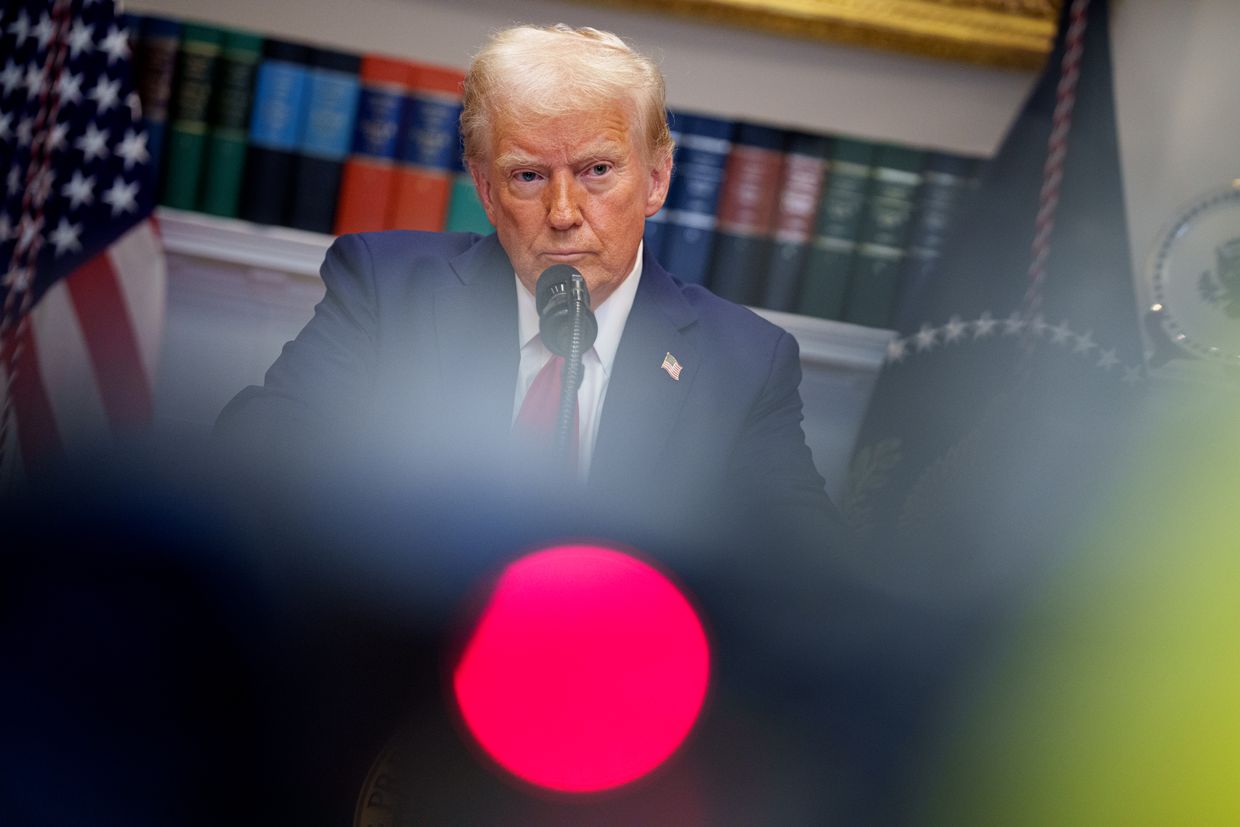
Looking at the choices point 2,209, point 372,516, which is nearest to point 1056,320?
point 372,516

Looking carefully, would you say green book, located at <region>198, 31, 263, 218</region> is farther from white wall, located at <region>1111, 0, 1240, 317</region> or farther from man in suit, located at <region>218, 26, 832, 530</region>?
white wall, located at <region>1111, 0, 1240, 317</region>

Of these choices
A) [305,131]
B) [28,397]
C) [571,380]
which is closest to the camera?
[571,380]

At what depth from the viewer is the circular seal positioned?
1.50 meters

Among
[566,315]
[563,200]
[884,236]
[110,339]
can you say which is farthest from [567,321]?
[110,339]

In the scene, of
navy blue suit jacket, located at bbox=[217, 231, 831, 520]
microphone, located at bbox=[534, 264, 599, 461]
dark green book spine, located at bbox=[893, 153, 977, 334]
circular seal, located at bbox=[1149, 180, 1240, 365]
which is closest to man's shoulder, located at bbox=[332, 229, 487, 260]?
navy blue suit jacket, located at bbox=[217, 231, 831, 520]

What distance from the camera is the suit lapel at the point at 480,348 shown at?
3.49 ft

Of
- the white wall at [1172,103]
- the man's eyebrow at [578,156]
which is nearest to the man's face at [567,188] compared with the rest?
the man's eyebrow at [578,156]

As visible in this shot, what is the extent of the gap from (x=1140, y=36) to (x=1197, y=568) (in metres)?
1.54

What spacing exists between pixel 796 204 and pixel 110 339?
3.59ft

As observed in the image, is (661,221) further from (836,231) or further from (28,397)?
(28,397)

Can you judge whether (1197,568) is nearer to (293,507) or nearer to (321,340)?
(293,507)

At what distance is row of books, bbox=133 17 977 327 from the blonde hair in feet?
2.22

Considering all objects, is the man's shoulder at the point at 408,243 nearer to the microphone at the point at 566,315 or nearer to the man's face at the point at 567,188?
the man's face at the point at 567,188

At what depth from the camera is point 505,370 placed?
3.54 ft
